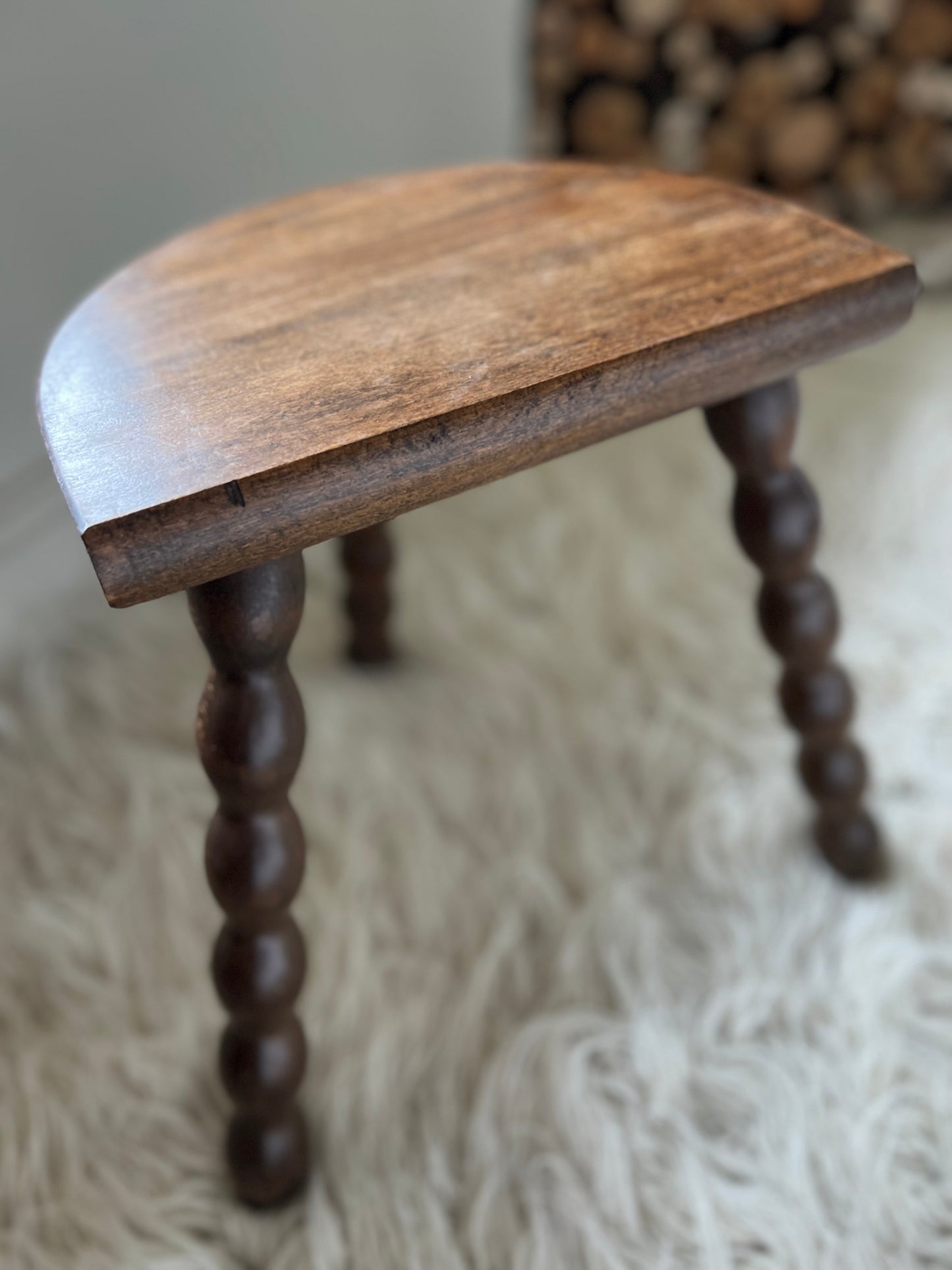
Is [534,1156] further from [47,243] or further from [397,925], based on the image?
[47,243]

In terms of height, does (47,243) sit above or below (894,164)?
above

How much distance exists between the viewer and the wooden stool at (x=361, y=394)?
42 centimetres

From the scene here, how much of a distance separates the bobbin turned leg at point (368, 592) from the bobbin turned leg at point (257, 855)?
0.26 m

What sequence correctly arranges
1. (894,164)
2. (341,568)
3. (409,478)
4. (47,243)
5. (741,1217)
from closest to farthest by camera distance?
(409,478), (741,1217), (341,568), (47,243), (894,164)

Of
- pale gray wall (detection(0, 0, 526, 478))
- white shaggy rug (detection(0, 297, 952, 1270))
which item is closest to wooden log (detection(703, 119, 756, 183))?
pale gray wall (detection(0, 0, 526, 478))

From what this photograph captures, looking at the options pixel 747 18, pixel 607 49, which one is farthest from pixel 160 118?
pixel 747 18

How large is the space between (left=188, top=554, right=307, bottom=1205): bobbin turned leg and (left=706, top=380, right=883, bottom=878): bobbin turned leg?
235 mm

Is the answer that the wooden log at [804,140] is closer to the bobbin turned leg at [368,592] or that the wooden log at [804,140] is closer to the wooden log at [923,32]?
the wooden log at [923,32]

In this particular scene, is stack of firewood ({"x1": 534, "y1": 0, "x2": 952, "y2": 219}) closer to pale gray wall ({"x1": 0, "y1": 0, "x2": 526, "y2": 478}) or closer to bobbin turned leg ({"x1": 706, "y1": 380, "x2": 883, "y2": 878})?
pale gray wall ({"x1": 0, "y1": 0, "x2": 526, "y2": 478})

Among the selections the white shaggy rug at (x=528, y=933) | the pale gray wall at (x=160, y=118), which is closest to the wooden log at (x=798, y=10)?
the pale gray wall at (x=160, y=118)

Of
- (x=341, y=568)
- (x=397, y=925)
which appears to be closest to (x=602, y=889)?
(x=397, y=925)

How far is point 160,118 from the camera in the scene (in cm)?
94

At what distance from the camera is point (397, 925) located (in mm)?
678

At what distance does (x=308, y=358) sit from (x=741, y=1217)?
0.44 m
